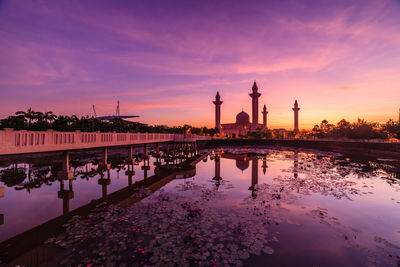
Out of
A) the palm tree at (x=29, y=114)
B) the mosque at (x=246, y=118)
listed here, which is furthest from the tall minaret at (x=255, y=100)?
the palm tree at (x=29, y=114)

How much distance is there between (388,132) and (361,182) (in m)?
93.2

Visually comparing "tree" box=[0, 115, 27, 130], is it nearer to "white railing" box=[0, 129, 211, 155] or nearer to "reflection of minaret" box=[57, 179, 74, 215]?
"white railing" box=[0, 129, 211, 155]

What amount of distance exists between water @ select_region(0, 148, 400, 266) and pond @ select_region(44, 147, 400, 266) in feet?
0.13

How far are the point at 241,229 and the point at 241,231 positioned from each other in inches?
9.4

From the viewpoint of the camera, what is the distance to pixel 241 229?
1068 centimetres

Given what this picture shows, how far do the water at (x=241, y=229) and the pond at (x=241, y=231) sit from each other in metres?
0.04

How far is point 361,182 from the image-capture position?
22.3 metres

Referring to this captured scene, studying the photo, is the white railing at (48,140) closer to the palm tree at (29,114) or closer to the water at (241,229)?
the water at (241,229)

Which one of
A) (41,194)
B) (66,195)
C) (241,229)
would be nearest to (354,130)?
(241,229)

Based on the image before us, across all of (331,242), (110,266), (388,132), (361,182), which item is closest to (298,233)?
(331,242)

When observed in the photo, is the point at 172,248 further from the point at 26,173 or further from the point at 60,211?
the point at 26,173

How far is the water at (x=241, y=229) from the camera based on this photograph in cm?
825

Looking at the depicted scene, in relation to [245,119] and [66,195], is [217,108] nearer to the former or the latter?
[245,119]

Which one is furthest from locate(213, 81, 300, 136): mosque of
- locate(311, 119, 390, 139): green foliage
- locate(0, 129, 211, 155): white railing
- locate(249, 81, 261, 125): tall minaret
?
locate(0, 129, 211, 155): white railing
